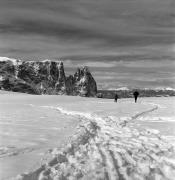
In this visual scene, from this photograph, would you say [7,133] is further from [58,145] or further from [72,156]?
[72,156]

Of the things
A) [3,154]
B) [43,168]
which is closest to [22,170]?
[43,168]

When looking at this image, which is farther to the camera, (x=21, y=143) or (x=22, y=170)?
(x=21, y=143)

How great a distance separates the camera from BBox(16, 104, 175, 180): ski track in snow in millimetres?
7297

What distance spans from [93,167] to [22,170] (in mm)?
1708

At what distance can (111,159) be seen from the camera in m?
8.74

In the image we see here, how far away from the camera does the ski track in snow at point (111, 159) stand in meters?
7.30

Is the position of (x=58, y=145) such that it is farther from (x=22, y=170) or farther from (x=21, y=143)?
(x=22, y=170)

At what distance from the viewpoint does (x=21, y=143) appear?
1033cm

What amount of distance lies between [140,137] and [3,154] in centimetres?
568

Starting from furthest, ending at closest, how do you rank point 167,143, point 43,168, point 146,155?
point 167,143 → point 146,155 → point 43,168

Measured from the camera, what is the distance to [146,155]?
30.8 ft

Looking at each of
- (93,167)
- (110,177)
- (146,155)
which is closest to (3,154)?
(93,167)

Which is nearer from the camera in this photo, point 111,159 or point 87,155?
point 111,159

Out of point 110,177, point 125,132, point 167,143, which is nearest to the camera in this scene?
point 110,177
